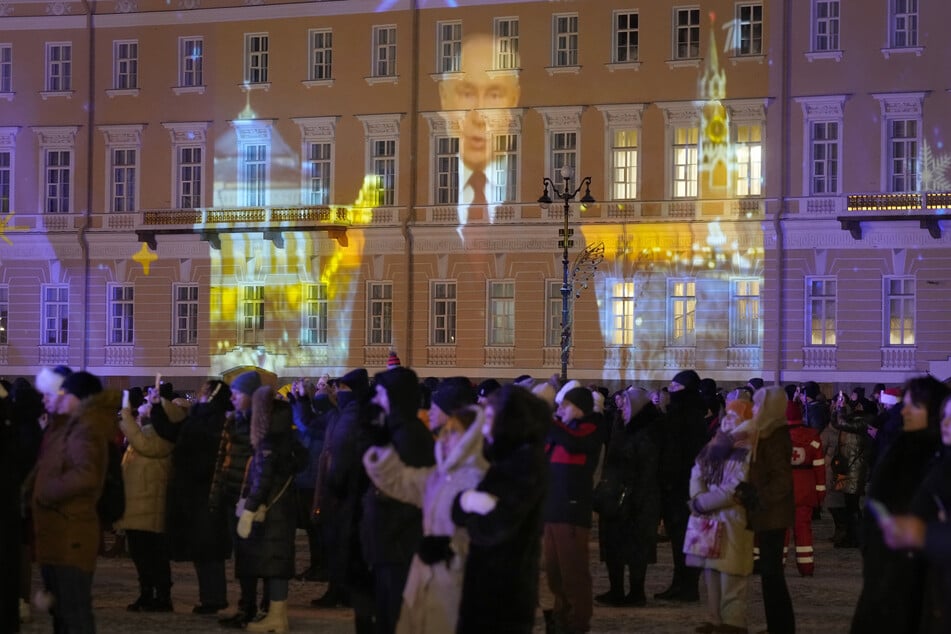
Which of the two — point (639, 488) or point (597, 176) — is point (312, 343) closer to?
point (597, 176)

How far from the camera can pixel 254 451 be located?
12625 millimetres

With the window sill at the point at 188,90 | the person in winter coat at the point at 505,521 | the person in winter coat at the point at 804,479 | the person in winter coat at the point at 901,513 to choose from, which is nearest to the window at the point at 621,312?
the window sill at the point at 188,90

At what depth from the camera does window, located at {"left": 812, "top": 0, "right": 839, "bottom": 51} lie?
39844 mm

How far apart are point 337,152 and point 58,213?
799 centimetres

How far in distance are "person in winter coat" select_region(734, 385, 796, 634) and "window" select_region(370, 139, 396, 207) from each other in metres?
30.8

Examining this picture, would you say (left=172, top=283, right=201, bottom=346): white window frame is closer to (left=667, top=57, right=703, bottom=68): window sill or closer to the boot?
(left=667, top=57, right=703, bottom=68): window sill

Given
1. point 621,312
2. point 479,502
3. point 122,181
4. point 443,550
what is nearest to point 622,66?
point 621,312

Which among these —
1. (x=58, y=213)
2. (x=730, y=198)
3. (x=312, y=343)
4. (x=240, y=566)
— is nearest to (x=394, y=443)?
(x=240, y=566)

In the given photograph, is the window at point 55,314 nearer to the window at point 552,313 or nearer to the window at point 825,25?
the window at point 552,313

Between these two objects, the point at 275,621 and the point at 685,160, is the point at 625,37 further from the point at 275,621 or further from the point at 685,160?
the point at 275,621

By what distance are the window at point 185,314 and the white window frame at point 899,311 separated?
57.9 feet

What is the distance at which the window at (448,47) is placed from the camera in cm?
4256

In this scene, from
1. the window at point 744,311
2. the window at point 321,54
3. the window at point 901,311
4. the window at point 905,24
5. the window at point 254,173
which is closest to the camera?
the window at point 901,311

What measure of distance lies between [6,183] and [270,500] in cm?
3569
